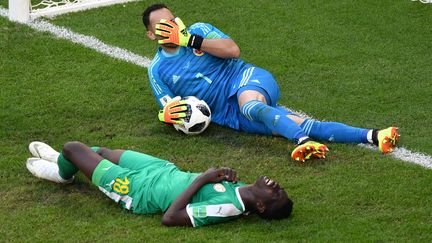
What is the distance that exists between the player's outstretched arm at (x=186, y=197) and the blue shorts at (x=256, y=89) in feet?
5.23

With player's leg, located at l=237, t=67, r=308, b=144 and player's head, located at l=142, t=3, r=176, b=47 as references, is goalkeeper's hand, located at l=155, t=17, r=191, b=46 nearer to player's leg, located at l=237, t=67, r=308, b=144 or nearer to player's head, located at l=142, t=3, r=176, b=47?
player's head, located at l=142, t=3, r=176, b=47

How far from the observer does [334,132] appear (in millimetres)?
8062

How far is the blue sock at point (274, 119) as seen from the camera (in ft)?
25.8

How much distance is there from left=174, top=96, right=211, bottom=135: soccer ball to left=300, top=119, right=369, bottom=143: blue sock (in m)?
0.79

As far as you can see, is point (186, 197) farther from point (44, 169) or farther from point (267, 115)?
point (267, 115)

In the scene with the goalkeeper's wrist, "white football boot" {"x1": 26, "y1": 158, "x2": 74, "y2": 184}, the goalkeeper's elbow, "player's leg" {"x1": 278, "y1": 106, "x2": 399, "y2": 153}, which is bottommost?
"white football boot" {"x1": 26, "y1": 158, "x2": 74, "y2": 184}

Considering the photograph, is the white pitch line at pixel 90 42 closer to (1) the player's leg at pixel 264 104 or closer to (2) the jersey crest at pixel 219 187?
(1) the player's leg at pixel 264 104

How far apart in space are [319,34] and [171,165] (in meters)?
4.03

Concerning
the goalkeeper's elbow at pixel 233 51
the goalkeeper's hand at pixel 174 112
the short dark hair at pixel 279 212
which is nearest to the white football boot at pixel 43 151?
the goalkeeper's hand at pixel 174 112

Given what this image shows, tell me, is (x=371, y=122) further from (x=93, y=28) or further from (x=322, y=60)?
(x=93, y=28)

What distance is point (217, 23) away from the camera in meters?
11.0

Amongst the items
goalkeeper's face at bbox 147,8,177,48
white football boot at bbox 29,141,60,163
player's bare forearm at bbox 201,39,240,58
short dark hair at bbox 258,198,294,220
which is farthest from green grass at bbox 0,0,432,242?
goalkeeper's face at bbox 147,8,177,48

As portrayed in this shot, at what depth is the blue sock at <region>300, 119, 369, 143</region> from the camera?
802cm

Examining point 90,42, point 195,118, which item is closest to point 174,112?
point 195,118
